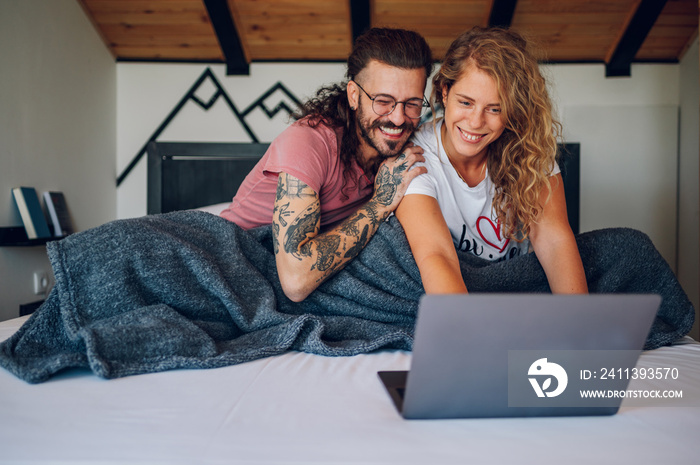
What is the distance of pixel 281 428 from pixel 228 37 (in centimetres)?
343

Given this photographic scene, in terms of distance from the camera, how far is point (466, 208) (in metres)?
1.38

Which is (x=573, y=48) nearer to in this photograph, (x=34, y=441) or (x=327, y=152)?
(x=327, y=152)

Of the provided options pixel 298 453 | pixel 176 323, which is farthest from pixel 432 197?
pixel 298 453

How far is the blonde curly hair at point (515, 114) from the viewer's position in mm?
1283

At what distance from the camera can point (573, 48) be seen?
3.82 meters

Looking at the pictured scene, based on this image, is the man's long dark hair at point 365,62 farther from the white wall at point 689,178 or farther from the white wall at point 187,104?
the white wall at point 689,178

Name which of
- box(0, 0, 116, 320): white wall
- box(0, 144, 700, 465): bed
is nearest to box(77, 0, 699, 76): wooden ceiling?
box(0, 0, 116, 320): white wall

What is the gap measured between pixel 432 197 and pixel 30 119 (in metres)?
2.62

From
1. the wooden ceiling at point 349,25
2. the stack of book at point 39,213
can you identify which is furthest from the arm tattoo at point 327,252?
the wooden ceiling at point 349,25

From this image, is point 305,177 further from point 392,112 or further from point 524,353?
point 524,353

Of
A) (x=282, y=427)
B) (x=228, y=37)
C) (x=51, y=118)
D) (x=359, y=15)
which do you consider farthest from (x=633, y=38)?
(x=282, y=427)

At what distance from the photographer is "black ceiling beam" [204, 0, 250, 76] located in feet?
11.0

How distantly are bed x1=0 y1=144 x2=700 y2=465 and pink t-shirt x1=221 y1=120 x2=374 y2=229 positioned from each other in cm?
59

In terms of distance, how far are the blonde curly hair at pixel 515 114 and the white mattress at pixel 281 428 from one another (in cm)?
61
